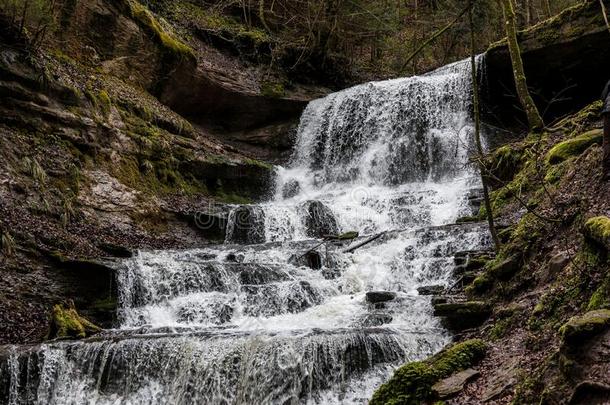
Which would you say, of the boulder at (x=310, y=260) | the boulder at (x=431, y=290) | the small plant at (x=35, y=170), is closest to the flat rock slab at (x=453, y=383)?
the boulder at (x=431, y=290)

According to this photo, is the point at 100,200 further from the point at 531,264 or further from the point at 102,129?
the point at 531,264

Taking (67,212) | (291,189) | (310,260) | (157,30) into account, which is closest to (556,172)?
(310,260)

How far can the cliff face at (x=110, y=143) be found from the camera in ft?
33.3

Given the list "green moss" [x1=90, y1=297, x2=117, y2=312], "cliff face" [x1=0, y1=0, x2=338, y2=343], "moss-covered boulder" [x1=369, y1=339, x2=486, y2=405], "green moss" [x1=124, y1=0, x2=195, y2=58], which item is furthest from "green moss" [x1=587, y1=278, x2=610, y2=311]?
"green moss" [x1=124, y1=0, x2=195, y2=58]

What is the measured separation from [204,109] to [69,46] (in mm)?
6223

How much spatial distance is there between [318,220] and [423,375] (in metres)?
9.86

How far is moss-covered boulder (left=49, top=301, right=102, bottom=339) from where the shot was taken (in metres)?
8.49

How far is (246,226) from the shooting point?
15211 millimetres

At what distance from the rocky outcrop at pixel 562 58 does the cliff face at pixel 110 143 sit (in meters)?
8.24

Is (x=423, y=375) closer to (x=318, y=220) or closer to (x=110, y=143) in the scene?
(x=318, y=220)

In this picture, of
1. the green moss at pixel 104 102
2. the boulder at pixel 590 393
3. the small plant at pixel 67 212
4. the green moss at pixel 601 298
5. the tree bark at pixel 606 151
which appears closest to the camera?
the boulder at pixel 590 393

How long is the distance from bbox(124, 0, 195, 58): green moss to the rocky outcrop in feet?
34.7

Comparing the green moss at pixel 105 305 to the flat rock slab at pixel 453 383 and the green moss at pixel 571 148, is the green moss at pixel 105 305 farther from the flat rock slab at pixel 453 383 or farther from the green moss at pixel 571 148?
the green moss at pixel 571 148

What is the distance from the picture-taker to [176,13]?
74.3 ft
